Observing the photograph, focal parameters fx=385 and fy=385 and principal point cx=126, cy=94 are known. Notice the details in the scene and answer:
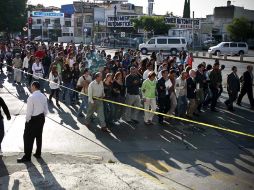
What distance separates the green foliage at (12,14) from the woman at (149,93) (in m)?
43.7

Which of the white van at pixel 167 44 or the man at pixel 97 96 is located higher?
the white van at pixel 167 44

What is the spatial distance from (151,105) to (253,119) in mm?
3543

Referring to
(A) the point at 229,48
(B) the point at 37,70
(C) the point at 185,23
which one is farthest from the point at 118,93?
(C) the point at 185,23

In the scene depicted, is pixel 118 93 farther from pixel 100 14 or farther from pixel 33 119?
pixel 100 14

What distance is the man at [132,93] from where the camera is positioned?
1174 centimetres

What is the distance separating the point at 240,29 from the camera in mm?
55969

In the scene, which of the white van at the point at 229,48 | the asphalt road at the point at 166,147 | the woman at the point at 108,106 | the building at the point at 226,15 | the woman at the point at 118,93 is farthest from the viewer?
the building at the point at 226,15

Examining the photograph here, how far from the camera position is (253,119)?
41.3 ft

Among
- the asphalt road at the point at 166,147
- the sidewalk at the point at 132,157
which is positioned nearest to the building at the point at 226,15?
the asphalt road at the point at 166,147

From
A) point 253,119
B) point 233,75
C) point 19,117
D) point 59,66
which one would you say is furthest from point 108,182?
point 59,66

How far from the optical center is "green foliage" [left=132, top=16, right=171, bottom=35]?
5984 centimetres

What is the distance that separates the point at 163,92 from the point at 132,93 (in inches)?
37.3

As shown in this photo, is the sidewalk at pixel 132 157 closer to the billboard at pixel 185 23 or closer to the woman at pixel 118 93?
the woman at pixel 118 93

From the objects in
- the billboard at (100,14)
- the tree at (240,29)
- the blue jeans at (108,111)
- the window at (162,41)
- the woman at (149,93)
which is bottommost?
the blue jeans at (108,111)
